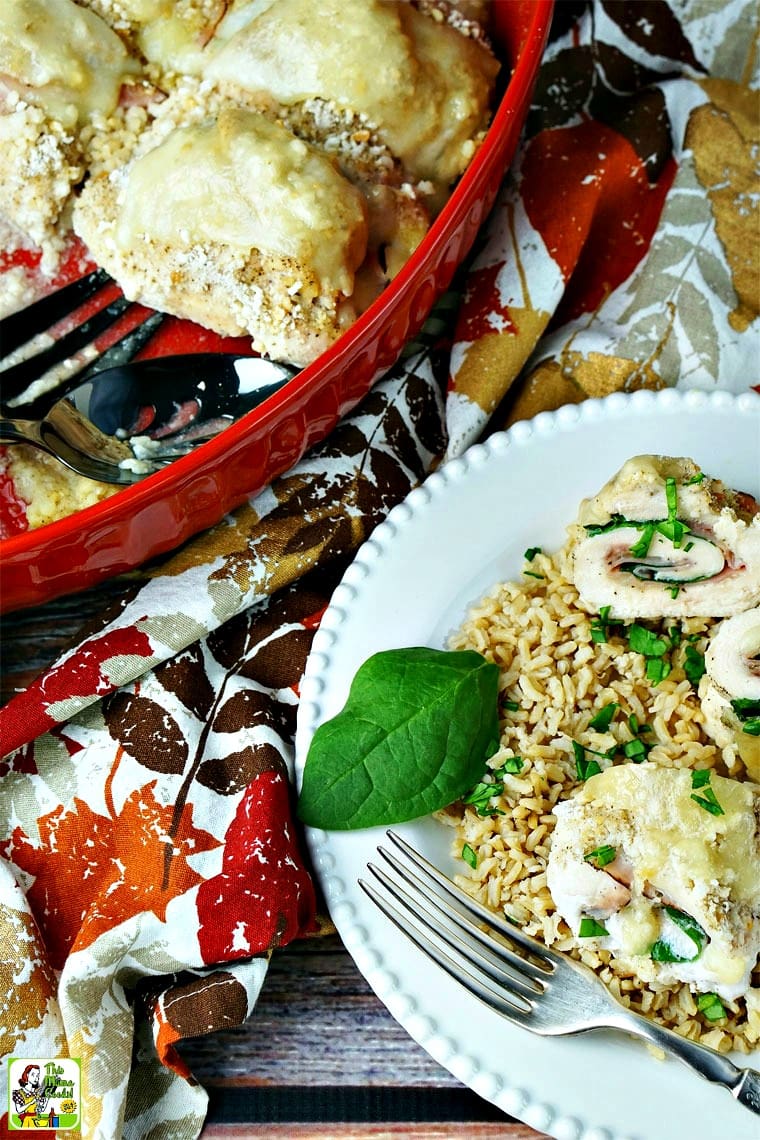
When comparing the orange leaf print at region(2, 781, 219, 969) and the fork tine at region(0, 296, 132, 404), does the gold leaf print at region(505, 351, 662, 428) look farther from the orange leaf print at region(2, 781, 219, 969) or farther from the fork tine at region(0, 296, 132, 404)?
the orange leaf print at region(2, 781, 219, 969)

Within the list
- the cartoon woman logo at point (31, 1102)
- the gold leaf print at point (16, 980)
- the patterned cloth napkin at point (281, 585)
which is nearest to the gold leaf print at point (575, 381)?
the patterned cloth napkin at point (281, 585)

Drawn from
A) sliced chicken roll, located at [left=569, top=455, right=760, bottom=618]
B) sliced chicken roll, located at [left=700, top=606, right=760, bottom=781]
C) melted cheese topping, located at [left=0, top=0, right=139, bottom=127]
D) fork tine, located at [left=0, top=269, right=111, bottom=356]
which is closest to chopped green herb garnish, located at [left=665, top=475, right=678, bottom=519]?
sliced chicken roll, located at [left=569, top=455, right=760, bottom=618]

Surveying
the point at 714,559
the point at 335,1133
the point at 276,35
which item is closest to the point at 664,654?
the point at 714,559

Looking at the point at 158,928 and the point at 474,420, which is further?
the point at 474,420

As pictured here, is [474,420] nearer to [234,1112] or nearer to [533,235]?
[533,235]

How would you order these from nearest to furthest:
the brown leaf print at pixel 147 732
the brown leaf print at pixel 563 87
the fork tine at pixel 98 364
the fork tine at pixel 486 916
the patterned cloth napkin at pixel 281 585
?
the fork tine at pixel 486 916
the patterned cloth napkin at pixel 281 585
the brown leaf print at pixel 147 732
the fork tine at pixel 98 364
the brown leaf print at pixel 563 87

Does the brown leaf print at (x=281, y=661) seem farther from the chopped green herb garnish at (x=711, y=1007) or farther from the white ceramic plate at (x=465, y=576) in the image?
the chopped green herb garnish at (x=711, y=1007)
